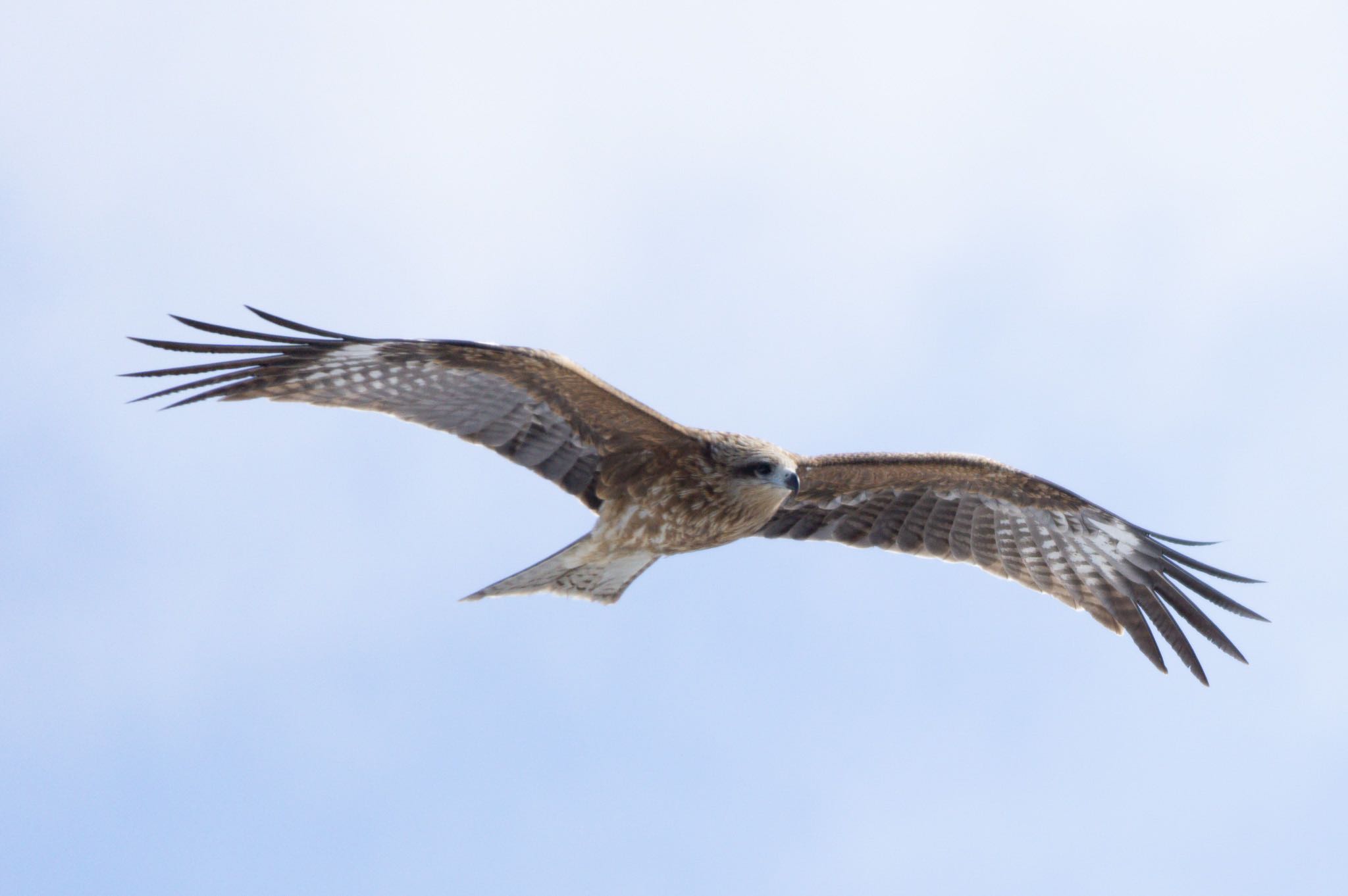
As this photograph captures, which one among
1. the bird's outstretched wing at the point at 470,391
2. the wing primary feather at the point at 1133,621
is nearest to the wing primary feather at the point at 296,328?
the bird's outstretched wing at the point at 470,391

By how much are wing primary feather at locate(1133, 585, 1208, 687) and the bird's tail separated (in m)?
3.45

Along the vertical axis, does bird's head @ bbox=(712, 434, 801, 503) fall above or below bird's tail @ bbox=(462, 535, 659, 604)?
above

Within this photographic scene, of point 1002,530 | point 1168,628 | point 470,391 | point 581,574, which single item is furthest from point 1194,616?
point 470,391

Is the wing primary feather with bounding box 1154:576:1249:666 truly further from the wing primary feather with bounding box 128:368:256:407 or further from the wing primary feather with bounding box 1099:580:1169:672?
the wing primary feather with bounding box 128:368:256:407

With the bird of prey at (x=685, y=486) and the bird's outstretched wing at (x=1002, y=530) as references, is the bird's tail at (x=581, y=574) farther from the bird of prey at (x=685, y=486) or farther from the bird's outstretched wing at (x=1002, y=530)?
the bird's outstretched wing at (x=1002, y=530)

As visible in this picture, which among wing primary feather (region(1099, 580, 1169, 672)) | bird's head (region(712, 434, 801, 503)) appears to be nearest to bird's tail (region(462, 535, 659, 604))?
bird's head (region(712, 434, 801, 503))

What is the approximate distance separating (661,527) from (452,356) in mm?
1708

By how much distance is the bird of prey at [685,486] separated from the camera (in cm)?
850

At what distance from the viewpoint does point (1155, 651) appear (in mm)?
9711

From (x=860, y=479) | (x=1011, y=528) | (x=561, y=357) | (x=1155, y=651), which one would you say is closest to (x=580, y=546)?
(x=561, y=357)

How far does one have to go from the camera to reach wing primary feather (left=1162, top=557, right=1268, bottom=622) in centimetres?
923

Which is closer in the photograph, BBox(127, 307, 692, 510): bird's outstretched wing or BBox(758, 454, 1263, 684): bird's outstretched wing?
BBox(127, 307, 692, 510): bird's outstretched wing

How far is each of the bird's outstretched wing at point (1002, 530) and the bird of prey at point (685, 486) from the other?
11 mm

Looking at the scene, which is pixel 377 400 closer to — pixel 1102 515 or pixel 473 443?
pixel 473 443
